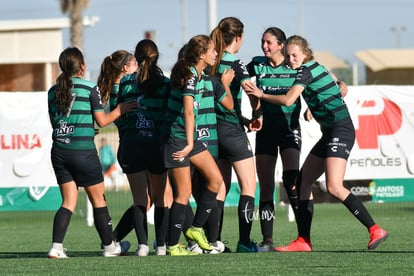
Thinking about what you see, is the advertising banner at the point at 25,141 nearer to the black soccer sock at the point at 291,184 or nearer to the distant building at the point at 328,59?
the black soccer sock at the point at 291,184

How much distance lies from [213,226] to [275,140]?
41.0 inches

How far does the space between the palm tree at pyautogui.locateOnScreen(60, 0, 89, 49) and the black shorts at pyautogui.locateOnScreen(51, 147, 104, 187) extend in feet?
82.9

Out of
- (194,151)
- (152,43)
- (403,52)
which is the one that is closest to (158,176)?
(194,151)

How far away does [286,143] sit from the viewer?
10648mm

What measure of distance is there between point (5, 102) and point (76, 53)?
6.77 metres

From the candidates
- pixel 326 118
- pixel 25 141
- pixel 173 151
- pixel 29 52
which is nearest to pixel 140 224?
pixel 173 151

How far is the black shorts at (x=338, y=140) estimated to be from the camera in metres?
10.2

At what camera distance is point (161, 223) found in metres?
10.3

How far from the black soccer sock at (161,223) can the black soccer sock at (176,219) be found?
245 mm

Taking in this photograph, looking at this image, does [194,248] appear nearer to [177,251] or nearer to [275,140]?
[177,251]

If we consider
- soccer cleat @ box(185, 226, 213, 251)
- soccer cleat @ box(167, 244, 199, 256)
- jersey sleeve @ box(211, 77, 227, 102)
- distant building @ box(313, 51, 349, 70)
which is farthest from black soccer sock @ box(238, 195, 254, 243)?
distant building @ box(313, 51, 349, 70)

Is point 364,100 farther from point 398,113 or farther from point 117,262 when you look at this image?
point 117,262

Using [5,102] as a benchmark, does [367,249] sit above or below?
below

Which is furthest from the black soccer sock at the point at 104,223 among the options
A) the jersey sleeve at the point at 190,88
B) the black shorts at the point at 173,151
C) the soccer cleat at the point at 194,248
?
the jersey sleeve at the point at 190,88
